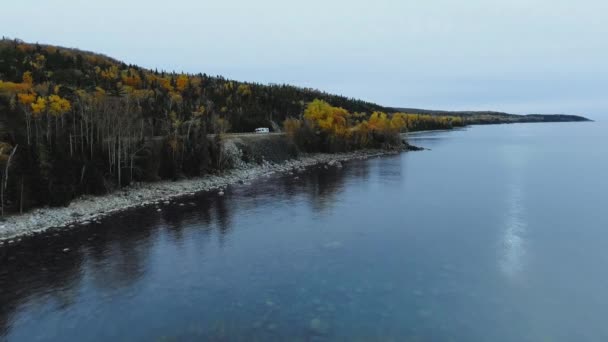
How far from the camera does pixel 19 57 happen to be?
91.4 m

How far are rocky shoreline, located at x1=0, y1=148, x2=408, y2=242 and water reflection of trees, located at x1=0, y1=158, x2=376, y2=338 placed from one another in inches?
65.2

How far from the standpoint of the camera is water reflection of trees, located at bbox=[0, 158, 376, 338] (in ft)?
60.9

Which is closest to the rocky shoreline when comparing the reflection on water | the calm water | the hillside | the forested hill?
the hillside

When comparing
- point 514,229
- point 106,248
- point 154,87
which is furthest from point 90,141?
point 154,87

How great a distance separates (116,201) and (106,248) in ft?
40.6

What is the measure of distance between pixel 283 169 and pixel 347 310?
45419 mm

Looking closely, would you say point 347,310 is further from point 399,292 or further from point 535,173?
point 535,173

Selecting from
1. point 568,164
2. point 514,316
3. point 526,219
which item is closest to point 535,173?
point 568,164

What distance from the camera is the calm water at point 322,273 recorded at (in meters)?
15.5

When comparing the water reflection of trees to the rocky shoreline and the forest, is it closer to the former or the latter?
the rocky shoreline

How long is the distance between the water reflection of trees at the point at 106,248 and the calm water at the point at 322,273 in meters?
0.11

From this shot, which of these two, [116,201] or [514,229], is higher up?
[116,201]

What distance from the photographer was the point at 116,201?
35.6 m

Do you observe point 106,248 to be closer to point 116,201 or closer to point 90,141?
point 116,201
